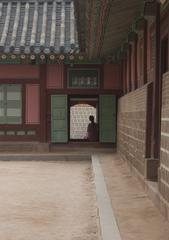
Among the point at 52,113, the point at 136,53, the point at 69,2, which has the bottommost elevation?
the point at 52,113

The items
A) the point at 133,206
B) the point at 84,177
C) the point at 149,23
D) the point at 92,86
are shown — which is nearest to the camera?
the point at 133,206

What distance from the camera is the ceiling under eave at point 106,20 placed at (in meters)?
8.70

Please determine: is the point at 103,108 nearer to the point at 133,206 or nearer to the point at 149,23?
the point at 149,23

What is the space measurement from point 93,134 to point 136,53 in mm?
7459

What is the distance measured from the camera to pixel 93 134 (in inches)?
787

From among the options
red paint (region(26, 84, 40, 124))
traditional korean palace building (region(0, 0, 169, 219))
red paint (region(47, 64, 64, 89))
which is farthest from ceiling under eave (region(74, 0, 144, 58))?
red paint (region(26, 84, 40, 124))

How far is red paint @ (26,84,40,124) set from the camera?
720 inches

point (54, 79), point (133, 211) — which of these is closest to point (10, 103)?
point (54, 79)

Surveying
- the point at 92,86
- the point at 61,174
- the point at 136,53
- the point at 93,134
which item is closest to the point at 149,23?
the point at 136,53

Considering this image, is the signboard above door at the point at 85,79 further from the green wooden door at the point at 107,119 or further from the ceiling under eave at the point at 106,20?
the ceiling under eave at the point at 106,20

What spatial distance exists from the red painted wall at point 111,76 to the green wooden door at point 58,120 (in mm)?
1480

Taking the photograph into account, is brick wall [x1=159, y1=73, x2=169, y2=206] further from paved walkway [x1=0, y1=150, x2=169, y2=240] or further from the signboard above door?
the signboard above door

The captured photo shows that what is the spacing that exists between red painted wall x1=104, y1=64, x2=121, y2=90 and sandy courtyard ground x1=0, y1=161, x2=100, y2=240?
4.35 m

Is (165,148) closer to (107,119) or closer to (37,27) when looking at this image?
(107,119)
